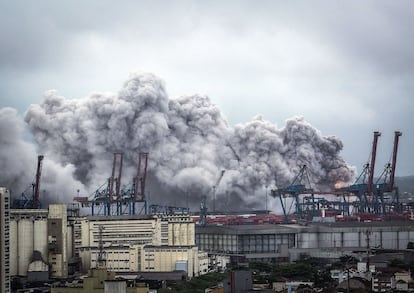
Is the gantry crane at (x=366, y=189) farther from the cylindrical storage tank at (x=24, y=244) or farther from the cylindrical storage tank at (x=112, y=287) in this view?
the cylindrical storage tank at (x=112, y=287)

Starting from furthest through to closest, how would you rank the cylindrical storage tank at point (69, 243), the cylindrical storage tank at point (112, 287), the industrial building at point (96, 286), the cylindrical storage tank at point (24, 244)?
the cylindrical storage tank at point (69, 243) < the cylindrical storage tank at point (24, 244) < the industrial building at point (96, 286) < the cylindrical storage tank at point (112, 287)

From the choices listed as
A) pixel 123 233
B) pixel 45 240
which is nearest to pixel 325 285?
pixel 45 240

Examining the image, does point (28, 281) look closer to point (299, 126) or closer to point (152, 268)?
point (152, 268)

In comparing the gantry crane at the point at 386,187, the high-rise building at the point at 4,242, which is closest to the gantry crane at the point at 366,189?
the gantry crane at the point at 386,187

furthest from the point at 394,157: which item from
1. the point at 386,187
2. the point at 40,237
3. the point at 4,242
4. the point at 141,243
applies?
the point at 4,242

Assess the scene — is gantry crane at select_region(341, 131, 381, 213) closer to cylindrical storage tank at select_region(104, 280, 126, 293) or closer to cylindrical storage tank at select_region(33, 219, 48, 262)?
cylindrical storage tank at select_region(33, 219, 48, 262)

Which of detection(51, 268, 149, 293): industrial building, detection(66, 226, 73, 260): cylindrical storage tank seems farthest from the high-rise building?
detection(66, 226, 73, 260): cylindrical storage tank

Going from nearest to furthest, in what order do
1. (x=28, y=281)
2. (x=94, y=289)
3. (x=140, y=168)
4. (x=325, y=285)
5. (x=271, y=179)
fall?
1. (x=94, y=289)
2. (x=325, y=285)
3. (x=28, y=281)
4. (x=140, y=168)
5. (x=271, y=179)
